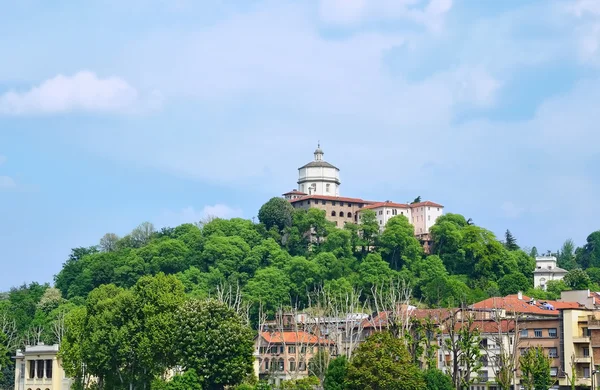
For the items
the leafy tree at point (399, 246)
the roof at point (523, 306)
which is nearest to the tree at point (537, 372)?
the roof at point (523, 306)

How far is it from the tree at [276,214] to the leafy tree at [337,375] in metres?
90.2

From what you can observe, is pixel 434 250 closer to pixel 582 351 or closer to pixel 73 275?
pixel 73 275

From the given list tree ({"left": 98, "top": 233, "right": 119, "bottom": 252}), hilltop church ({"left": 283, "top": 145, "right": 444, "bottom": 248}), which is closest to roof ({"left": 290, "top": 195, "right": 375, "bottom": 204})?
hilltop church ({"left": 283, "top": 145, "right": 444, "bottom": 248})

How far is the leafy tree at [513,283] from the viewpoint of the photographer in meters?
141

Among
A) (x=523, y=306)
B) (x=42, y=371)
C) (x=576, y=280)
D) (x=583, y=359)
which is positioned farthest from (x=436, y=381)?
(x=576, y=280)

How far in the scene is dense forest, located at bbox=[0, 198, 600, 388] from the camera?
440 ft

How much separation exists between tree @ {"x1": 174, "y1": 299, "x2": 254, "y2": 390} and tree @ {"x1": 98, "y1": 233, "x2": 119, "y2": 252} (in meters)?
105

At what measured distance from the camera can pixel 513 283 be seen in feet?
469

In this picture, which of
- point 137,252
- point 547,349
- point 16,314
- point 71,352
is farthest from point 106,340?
point 137,252

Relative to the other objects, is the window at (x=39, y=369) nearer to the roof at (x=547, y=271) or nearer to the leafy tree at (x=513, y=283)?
the leafy tree at (x=513, y=283)

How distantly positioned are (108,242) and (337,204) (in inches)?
1560

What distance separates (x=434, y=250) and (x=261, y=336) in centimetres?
5742

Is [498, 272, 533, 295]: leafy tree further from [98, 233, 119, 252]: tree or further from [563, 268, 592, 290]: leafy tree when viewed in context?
[98, 233, 119, 252]: tree

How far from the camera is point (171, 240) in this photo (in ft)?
512
